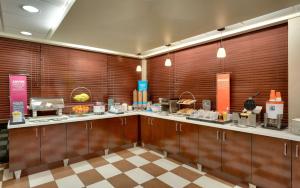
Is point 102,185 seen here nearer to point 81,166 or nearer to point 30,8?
point 81,166

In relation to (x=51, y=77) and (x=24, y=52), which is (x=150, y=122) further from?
(x=24, y=52)

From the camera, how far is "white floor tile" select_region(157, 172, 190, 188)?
254 cm

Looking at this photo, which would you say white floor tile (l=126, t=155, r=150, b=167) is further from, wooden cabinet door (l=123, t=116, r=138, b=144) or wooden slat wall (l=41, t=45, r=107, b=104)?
wooden slat wall (l=41, t=45, r=107, b=104)

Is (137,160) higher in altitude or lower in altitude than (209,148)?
lower

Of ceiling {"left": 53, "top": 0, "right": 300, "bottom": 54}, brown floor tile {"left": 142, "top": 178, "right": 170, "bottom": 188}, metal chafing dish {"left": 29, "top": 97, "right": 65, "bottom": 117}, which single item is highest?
ceiling {"left": 53, "top": 0, "right": 300, "bottom": 54}

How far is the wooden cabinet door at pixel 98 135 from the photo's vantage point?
11.4 ft

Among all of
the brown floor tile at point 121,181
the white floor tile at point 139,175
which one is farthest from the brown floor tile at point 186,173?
the brown floor tile at point 121,181

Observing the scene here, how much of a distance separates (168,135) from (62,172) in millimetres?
2074

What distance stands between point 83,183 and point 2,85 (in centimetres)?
239

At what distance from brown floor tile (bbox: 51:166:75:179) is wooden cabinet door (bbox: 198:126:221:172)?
2.29 m

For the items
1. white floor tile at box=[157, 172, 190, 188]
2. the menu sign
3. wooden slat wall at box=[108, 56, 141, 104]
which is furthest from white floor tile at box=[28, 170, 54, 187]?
the menu sign

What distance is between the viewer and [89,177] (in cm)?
273

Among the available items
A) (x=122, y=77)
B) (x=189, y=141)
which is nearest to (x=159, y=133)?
(x=189, y=141)

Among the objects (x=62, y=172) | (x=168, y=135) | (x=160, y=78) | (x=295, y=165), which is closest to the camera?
(x=295, y=165)
